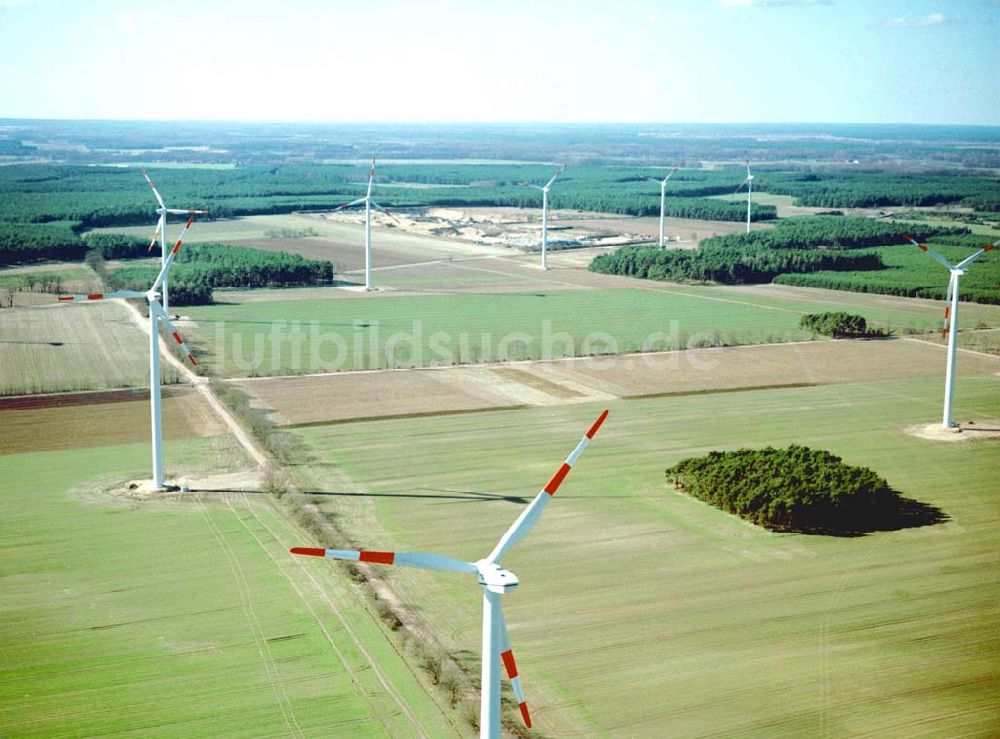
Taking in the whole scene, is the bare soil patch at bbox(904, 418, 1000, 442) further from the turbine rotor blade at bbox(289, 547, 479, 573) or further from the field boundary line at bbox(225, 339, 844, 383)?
the turbine rotor blade at bbox(289, 547, 479, 573)

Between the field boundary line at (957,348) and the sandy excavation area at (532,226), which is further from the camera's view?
the sandy excavation area at (532,226)

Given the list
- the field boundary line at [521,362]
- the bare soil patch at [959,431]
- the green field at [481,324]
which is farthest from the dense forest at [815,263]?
the bare soil patch at [959,431]

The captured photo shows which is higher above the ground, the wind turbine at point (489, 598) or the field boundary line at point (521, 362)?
the wind turbine at point (489, 598)

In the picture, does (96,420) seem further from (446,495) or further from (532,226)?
(532,226)

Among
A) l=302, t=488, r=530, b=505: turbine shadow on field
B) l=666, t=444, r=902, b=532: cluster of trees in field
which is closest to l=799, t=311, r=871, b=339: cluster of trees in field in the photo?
l=666, t=444, r=902, b=532: cluster of trees in field

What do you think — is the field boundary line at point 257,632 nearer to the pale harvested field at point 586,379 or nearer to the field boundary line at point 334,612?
the field boundary line at point 334,612
